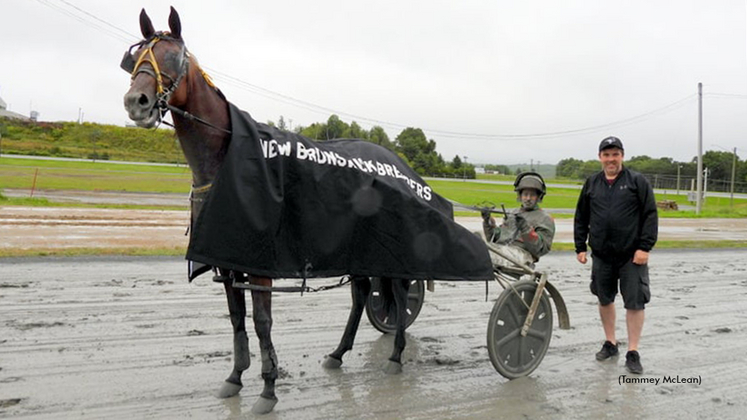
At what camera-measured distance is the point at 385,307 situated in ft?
20.2

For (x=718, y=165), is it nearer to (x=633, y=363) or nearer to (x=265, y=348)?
(x=633, y=363)

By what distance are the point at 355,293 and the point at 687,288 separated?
648 centimetres

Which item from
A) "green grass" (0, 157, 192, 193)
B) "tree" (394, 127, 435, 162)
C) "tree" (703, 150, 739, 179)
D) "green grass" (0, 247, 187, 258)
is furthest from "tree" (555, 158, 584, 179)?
"green grass" (0, 247, 187, 258)

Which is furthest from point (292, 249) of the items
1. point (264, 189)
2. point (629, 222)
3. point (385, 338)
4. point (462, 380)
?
point (629, 222)

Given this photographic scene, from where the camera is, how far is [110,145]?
56.2 metres

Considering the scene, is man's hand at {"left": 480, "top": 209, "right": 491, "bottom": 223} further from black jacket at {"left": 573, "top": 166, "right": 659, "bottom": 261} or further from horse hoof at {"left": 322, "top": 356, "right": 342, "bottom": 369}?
horse hoof at {"left": 322, "top": 356, "right": 342, "bottom": 369}

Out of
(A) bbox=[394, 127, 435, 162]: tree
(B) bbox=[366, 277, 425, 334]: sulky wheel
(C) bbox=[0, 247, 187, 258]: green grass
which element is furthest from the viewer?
(A) bbox=[394, 127, 435, 162]: tree

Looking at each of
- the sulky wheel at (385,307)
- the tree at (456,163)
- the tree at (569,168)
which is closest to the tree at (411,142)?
the tree at (456,163)

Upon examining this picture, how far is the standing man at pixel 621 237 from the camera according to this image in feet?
17.0

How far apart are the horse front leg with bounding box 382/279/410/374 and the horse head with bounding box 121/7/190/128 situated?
240 centimetres

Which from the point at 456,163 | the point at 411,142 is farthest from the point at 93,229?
the point at 456,163

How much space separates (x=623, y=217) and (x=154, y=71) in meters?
3.91

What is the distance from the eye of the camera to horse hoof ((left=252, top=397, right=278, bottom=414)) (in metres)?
4.01

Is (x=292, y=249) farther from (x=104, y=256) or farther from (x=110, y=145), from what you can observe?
(x=110, y=145)
